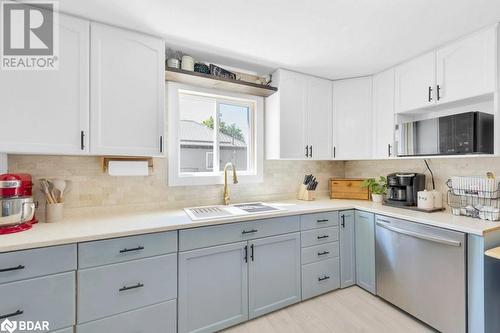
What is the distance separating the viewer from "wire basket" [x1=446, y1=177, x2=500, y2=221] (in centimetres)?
169

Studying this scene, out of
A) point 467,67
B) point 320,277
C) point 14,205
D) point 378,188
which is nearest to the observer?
point 14,205

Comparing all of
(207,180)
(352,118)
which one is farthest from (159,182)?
(352,118)

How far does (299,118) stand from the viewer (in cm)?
248

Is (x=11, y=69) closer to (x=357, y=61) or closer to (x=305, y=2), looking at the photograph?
(x=305, y=2)

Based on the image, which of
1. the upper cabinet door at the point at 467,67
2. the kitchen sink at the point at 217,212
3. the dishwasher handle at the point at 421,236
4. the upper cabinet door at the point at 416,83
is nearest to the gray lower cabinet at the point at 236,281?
the kitchen sink at the point at 217,212

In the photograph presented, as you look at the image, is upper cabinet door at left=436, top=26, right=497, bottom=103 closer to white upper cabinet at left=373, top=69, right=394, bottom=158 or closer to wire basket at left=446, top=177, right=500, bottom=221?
white upper cabinet at left=373, top=69, right=394, bottom=158

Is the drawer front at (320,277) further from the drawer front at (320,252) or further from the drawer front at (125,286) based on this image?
the drawer front at (125,286)

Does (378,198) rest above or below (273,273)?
above

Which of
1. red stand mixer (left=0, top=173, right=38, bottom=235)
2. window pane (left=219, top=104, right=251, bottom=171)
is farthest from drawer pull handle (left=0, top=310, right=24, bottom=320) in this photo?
window pane (left=219, top=104, right=251, bottom=171)

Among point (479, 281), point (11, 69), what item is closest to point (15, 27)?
point (11, 69)

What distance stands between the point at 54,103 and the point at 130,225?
3.08 ft

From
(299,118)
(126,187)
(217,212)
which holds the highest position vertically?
(299,118)

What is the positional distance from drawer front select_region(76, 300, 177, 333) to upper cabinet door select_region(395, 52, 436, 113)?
2.62m

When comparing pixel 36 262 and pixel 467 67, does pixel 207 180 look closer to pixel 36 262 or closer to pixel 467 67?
pixel 36 262
